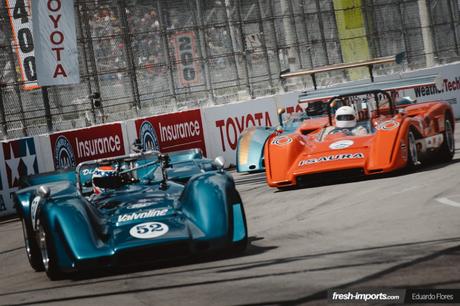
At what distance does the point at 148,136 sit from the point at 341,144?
725 cm

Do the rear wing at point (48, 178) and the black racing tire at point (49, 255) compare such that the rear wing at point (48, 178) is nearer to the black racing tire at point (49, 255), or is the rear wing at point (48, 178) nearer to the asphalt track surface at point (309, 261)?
the asphalt track surface at point (309, 261)

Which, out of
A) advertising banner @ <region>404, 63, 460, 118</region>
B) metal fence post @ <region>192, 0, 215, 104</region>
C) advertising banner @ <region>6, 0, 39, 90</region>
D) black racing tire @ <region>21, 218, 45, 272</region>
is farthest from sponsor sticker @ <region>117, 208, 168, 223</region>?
advertising banner @ <region>404, 63, 460, 118</region>

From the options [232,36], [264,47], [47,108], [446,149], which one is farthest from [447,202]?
[264,47]

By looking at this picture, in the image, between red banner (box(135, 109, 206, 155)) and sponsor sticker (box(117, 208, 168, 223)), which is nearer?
sponsor sticker (box(117, 208, 168, 223))

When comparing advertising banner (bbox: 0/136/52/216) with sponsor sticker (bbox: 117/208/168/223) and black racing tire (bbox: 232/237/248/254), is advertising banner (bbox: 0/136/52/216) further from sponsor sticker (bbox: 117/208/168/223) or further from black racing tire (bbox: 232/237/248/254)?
black racing tire (bbox: 232/237/248/254)

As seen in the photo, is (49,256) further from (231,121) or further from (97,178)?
(231,121)

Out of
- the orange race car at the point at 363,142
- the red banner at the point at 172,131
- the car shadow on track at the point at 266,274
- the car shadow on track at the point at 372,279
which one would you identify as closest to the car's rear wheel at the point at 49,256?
the car shadow on track at the point at 266,274

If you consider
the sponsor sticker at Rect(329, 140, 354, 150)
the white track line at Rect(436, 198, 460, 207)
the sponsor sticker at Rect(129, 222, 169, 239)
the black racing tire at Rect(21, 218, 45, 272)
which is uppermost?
the sponsor sticker at Rect(329, 140, 354, 150)

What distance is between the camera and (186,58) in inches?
877

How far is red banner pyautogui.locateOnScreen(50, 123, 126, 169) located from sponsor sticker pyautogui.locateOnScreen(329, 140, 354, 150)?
235 inches

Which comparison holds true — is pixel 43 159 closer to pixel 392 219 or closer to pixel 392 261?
pixel 392 219

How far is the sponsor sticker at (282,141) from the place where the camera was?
14.0 metres

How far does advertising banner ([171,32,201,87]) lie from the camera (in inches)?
870

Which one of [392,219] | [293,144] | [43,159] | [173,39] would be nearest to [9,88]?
[43,159]
